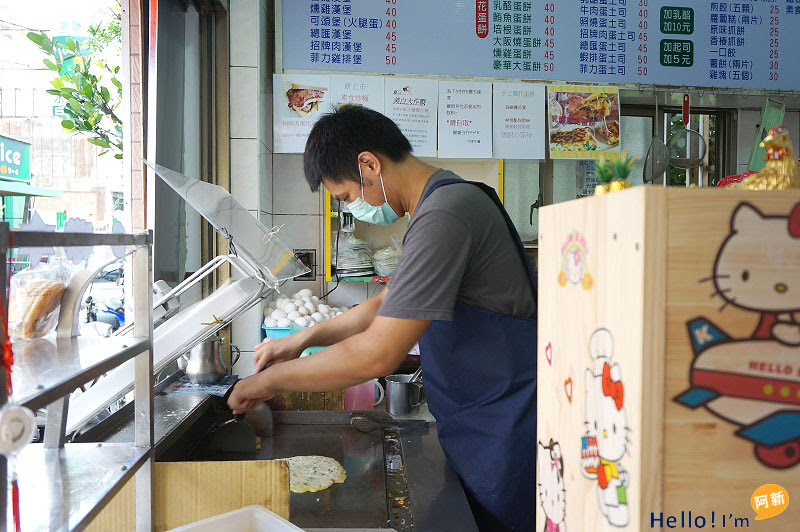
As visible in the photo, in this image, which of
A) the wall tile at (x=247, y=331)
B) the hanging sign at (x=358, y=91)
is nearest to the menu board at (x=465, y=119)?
the hanging sign at (x=358, y=91)

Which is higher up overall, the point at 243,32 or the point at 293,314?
the point at 243,32

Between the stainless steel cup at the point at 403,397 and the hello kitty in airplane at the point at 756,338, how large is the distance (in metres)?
1.52

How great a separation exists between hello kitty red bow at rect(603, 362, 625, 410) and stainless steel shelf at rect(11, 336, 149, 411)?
56 centimetres

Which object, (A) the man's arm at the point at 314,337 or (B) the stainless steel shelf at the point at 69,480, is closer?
(B) the stainless steel shelf at the point at 69,480

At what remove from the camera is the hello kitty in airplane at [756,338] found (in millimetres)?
569

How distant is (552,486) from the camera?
79 cm

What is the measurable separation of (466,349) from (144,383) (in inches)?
30.7

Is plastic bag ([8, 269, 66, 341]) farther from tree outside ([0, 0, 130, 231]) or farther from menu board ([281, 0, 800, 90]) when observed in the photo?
Answer: menu board ([281, 0, 800, 90])

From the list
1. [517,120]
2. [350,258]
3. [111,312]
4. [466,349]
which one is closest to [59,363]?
[466,349]

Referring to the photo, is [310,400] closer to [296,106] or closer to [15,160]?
[15,160]

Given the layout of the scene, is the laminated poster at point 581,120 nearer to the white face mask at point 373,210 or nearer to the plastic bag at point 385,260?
the plastic bag at point 385,260

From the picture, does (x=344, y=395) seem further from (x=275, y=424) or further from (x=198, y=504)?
(x=198, y=504)

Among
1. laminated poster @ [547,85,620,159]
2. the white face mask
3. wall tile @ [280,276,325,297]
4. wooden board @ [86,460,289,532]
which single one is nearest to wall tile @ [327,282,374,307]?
wall tile @ [280,276,325,297]

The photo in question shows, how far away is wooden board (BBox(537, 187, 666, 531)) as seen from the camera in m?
0.56
